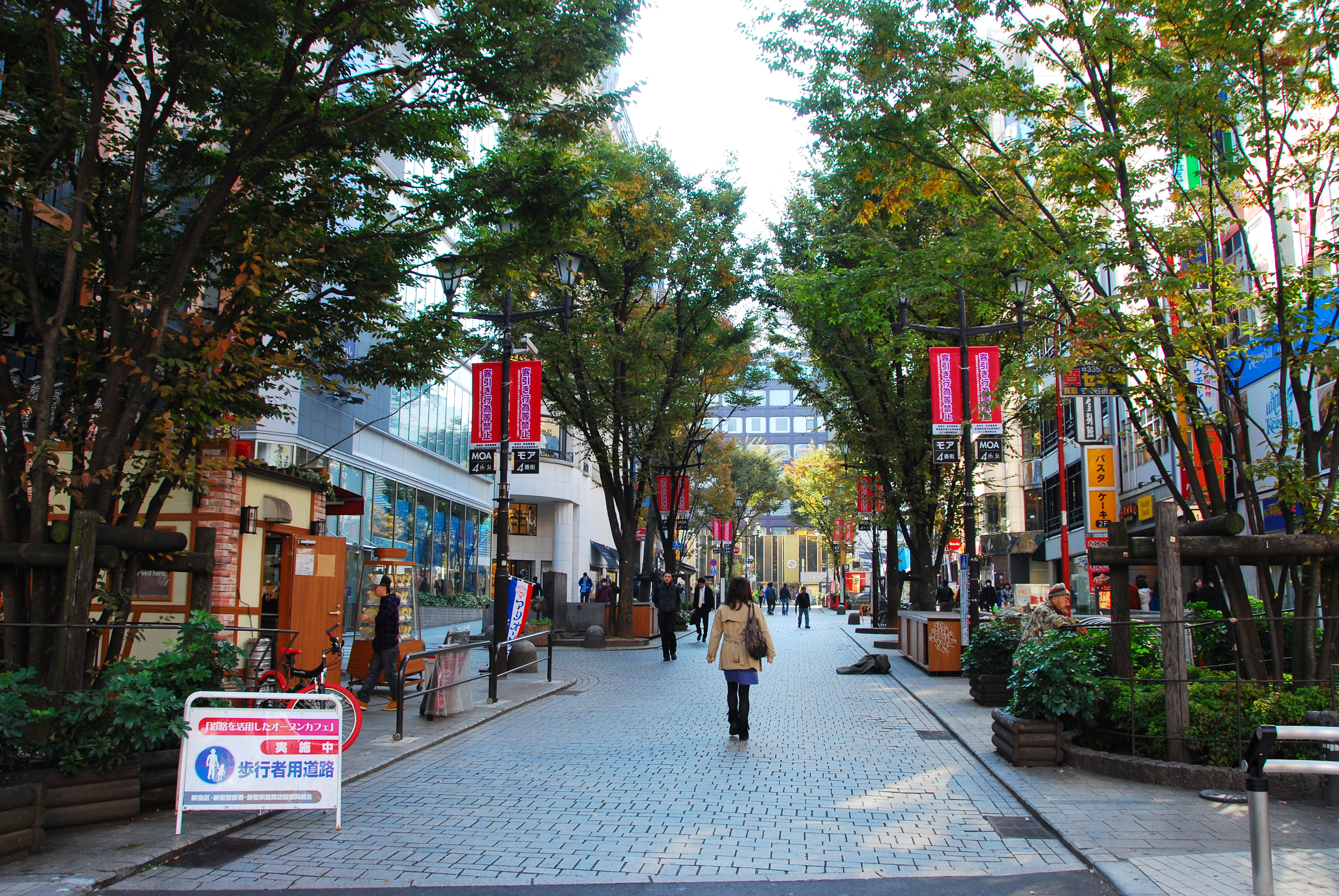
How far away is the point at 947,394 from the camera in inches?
685

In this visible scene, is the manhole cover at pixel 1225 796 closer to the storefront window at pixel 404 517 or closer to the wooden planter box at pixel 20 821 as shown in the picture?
the wooden planter box at pixel 20 821

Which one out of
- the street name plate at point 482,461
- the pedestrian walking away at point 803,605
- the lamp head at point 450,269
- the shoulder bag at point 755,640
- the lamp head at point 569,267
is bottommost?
the pedestrian walking away at point 803,605

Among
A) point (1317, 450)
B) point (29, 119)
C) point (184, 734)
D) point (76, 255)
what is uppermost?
point (29, 119)

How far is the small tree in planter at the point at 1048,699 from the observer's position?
28.1 feet

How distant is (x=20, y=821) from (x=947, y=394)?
14.8 metres

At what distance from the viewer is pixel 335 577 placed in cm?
1400

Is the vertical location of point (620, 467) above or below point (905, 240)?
below

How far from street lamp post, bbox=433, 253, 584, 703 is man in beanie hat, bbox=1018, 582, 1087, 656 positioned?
21.6 feet

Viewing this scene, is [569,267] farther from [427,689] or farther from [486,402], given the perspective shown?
[427,689]

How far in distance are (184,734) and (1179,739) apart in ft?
24.2

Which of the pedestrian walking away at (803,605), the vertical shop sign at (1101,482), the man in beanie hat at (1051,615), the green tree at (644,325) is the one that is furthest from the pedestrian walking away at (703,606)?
the man in beanie hat at (1051,615)

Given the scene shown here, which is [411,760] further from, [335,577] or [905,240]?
[905,240]

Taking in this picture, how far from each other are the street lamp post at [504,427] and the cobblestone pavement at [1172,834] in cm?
752

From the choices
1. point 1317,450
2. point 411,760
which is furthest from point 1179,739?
point 411,760
